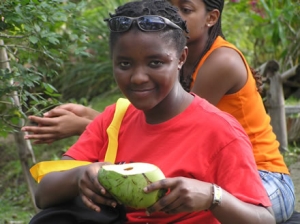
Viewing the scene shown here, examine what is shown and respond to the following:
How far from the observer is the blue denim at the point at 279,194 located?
3402mm

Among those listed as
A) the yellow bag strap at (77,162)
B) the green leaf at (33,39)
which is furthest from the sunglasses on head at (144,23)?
the green leaf at (33,39)

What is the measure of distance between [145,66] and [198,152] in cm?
38

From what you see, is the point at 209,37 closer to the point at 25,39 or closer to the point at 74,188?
the point at 25,39

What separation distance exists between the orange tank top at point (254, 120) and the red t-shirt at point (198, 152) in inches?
31.4

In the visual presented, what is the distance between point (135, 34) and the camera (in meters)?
2.79

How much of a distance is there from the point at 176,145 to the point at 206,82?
3.20 ft

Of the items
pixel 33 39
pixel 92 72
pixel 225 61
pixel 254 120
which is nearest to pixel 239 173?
pixel 254 120

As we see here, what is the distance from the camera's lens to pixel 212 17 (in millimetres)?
3889

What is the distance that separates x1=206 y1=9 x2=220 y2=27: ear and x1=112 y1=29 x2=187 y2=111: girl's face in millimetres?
1046

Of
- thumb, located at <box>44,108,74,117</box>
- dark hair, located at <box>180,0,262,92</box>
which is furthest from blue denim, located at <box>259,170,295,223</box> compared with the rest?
thumb, located at <box>44,108,74,117</box>

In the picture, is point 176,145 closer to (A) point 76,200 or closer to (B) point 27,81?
(A) point 76,200

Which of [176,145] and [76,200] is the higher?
[176,145]

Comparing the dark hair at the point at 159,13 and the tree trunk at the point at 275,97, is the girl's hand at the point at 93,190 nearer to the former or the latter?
the dark hair at the point at 159,13

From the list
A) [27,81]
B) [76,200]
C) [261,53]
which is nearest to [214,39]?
[27,81]
